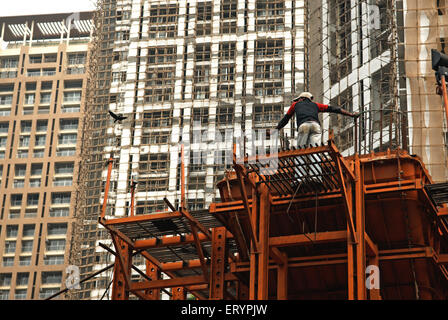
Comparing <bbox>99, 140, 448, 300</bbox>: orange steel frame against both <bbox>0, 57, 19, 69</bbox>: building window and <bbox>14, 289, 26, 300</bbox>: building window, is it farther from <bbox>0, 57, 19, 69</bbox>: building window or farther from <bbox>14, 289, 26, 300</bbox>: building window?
<bbox>0, 57, 19, 69</bbox>: building window

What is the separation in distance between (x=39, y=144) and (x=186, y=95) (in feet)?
144

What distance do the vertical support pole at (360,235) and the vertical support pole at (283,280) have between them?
9.67ft

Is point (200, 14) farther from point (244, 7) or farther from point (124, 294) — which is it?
point (124, 294)

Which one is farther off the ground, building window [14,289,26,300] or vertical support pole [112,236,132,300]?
building window [14,289,26,300]

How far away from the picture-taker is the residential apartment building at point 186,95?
70562 millimetres

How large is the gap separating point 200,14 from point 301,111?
195 ft

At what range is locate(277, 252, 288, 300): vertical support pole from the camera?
23.8 meters

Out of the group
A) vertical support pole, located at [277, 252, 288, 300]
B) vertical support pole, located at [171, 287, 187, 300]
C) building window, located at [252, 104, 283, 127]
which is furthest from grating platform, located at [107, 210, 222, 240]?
building window, located at [252, 104, 283, 127]

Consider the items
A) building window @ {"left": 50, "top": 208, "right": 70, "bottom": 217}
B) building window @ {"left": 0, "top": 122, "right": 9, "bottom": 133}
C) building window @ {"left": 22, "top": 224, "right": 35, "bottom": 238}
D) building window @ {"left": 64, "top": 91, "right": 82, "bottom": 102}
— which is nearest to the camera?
building window @ {"left": 22, "top": 224, "right": 35, "bottom": 238}

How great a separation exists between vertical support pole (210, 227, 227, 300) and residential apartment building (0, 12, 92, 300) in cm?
7282

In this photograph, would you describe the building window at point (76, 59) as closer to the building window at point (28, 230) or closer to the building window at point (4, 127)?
the building window at point (4, 127)
